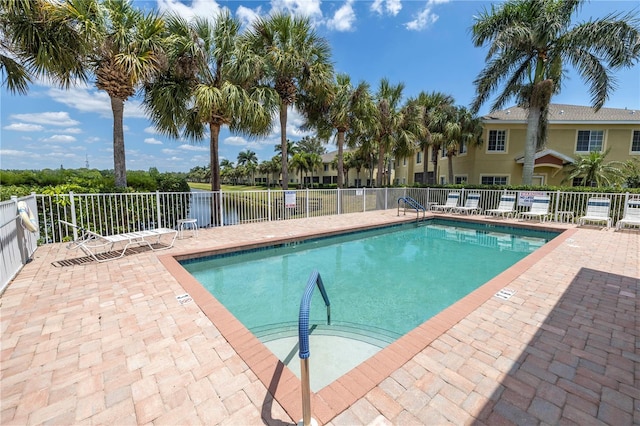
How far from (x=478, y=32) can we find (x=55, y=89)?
17.7 metres

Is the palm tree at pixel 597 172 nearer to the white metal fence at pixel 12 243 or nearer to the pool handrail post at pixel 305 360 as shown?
the pool handrail post at pixel 305 360

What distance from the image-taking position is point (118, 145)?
8.16 m

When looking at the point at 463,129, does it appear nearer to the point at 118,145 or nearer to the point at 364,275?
the point at 364,275

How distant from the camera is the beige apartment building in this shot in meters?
17.4

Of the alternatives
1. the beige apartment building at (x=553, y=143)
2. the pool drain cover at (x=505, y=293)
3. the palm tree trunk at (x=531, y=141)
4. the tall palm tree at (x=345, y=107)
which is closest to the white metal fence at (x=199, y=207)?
the palm tree trunk at (x=531, y=141)

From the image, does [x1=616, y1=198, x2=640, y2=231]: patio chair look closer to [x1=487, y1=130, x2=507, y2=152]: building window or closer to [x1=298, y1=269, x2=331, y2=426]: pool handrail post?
[x1=487, y1=130, x2=507, y2=152]: building window

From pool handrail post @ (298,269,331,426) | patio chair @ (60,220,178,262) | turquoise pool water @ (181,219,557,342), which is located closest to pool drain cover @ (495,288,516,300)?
turquoise pool water @ (181,219,557,342)

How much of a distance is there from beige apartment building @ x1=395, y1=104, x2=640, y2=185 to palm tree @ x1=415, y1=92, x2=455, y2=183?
2894mm

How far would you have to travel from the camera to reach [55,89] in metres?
7.63

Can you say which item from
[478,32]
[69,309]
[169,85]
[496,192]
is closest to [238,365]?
[69,309]

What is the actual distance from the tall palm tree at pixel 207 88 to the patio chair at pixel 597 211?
12.5 metres

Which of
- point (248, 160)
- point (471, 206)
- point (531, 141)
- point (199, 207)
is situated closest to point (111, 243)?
point (199, 207)

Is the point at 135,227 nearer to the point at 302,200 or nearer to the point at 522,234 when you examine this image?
the point at 302,200

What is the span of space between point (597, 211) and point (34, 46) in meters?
17.6
